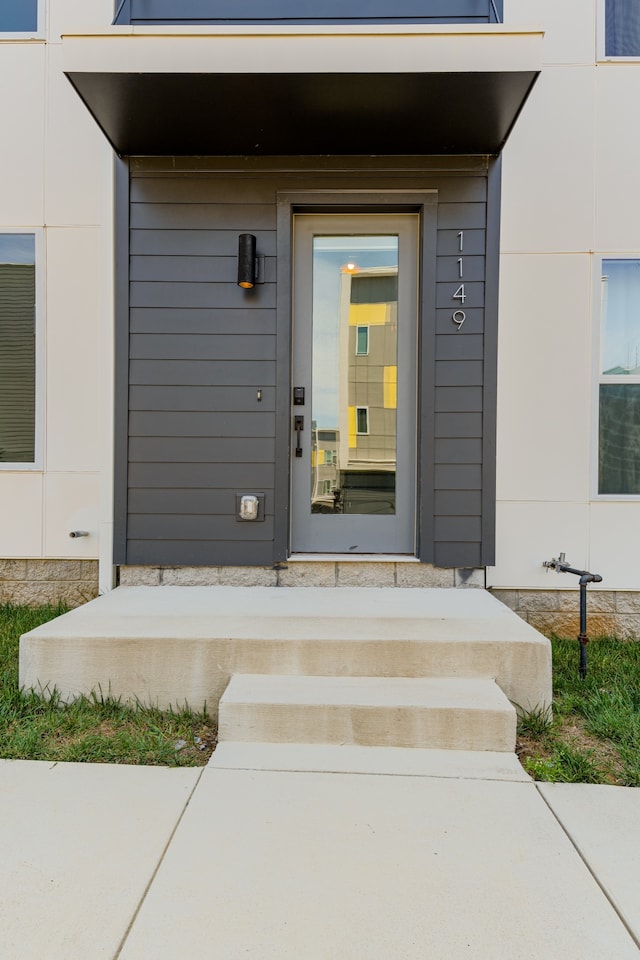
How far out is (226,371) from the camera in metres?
3.08

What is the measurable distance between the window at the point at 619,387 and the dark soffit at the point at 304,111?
113 centimetres

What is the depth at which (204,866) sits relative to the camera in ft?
4.67

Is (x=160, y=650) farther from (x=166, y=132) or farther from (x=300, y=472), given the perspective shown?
(x=166, y=132)

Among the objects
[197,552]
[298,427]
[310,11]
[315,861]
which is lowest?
[315,861]

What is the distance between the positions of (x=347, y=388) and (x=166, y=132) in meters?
1.72

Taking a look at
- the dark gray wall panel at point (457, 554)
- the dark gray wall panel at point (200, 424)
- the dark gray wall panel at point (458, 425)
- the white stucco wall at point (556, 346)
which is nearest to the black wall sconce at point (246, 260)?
the dark gray wall panel at point (200, 424)

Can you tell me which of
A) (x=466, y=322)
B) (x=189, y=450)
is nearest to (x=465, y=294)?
(x=466, y=322)

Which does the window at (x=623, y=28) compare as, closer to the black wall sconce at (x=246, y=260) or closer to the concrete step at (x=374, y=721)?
the black wall sconce at (x=246, y=260)

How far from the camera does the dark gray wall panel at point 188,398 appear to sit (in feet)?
10.1

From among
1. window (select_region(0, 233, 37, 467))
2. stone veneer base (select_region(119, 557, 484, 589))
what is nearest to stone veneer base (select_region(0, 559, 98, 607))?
stone veneer base (select_region(119, 557, 484, 589))

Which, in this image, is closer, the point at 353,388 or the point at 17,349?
the point at 353,388

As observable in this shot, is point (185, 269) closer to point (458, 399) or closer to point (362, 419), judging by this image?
point (362, 419)

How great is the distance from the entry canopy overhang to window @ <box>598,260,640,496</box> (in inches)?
46.6

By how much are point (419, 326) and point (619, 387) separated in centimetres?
132
